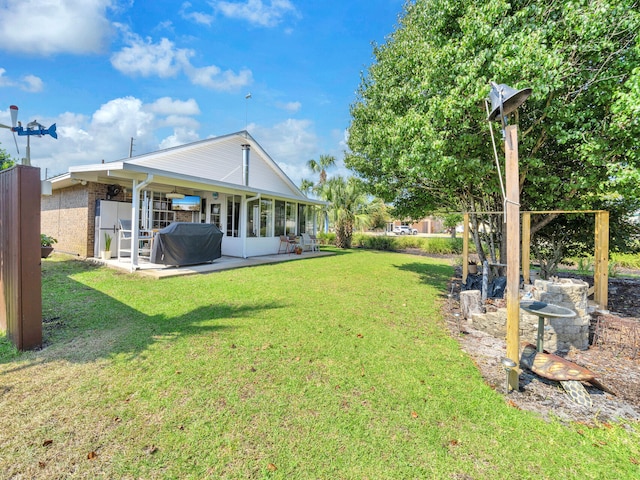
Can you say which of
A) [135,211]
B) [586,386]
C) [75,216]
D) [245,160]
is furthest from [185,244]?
[586,386]

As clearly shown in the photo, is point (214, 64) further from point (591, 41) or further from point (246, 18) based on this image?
point (591, 41)

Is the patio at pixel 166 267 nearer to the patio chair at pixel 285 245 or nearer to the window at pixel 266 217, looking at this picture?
the window at pixel 266 217

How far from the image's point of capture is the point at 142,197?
1066 centimetres

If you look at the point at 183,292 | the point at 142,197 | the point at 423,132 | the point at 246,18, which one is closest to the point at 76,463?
the point at 183,292

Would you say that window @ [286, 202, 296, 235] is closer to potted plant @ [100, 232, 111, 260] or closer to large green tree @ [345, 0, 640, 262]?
potted plant @ [100, 232, 111, 260]

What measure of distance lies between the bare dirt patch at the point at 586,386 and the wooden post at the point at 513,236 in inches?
9.5

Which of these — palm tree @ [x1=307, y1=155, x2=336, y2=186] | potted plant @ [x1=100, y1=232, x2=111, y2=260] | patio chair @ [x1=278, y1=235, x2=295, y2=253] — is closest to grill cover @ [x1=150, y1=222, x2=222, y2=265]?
potted plant @ [x1=100, y1=232, x2=111, y2=260]

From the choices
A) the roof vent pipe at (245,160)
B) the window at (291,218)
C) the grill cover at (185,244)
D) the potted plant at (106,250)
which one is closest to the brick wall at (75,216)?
the potted plant at (106,250)

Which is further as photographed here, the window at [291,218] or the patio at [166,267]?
the window at [291,218]

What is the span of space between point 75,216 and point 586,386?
45.4ft

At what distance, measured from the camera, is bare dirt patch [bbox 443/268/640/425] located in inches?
105

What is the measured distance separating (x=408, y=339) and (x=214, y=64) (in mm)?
14374

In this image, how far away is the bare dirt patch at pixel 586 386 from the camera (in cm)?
266

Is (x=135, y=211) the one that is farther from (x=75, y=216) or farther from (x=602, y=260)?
(x=602, y=260)
